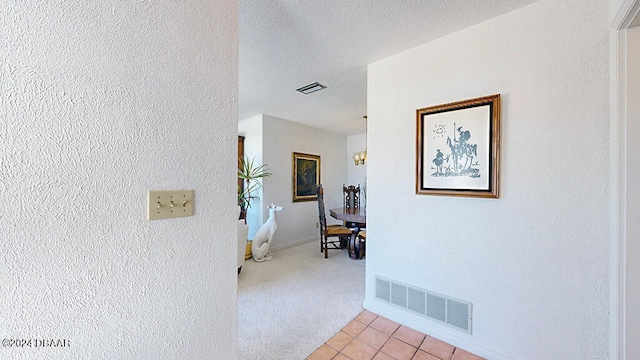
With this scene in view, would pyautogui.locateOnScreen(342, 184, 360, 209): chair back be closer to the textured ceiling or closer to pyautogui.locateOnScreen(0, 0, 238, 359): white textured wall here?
the textured ceiling

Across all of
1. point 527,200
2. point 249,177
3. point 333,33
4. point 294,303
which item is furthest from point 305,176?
point 527,200

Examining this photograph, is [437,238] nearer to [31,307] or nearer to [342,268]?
[342,268]

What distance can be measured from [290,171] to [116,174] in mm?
3666

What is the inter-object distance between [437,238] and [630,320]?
3.08 ft

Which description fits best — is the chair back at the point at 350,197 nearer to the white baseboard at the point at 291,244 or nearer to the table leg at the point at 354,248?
the table leg at the point at 354,248

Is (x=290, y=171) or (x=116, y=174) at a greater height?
(x=290, y=171)

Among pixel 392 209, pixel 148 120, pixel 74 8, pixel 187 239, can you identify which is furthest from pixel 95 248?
pixel 392 209

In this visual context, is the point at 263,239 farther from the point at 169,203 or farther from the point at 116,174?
the point at 116,174

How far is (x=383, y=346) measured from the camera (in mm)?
1748

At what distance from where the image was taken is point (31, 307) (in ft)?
2.17

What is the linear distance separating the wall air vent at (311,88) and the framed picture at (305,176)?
1709mm

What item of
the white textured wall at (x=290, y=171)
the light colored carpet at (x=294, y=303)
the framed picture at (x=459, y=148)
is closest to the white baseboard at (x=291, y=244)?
the white textured wall at (x=290, y=171)

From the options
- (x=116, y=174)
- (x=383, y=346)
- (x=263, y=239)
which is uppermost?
(x=116, y=174)

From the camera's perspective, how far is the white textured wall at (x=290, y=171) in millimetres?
4125
